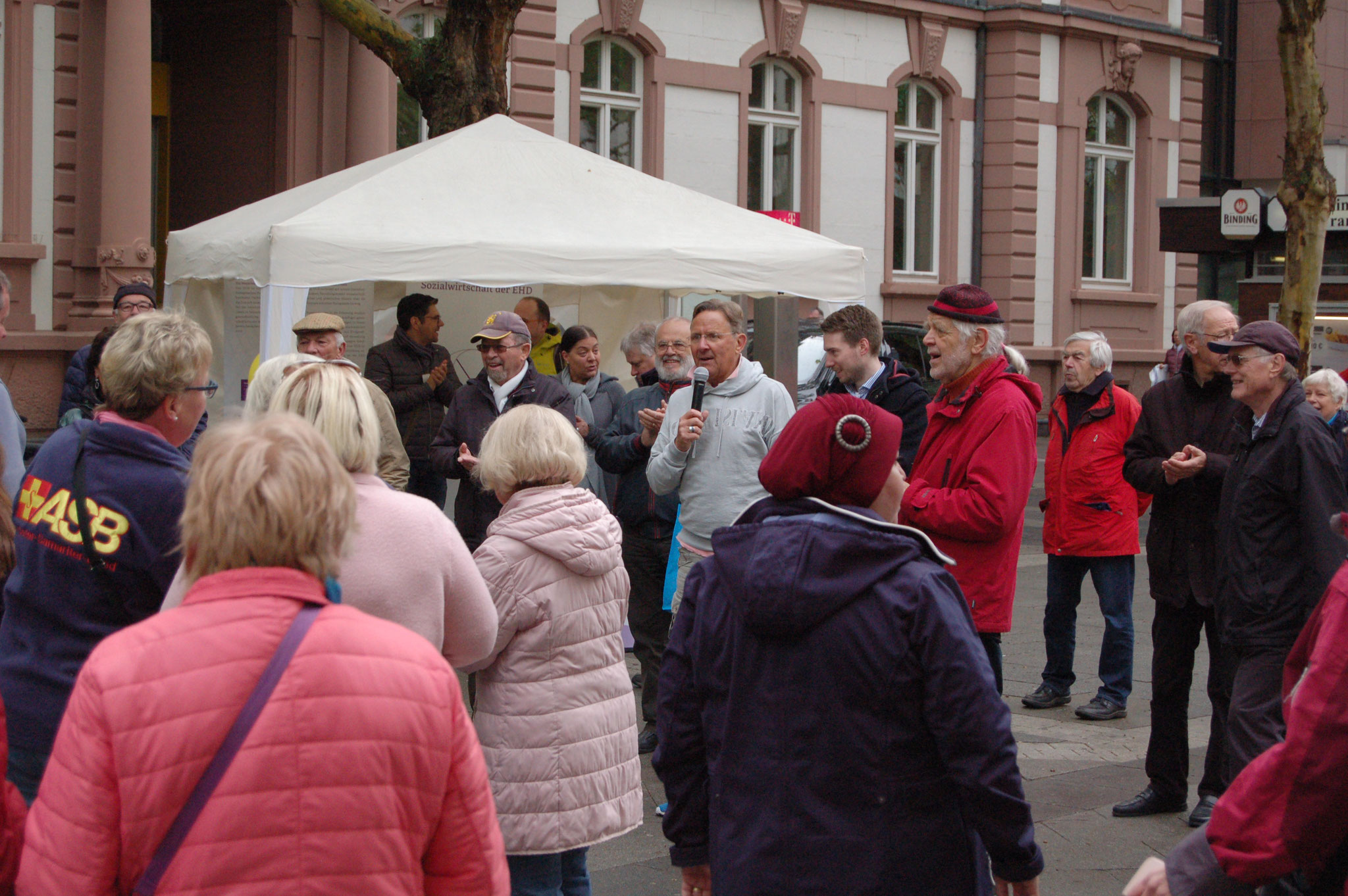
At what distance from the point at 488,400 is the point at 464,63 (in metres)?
3.65

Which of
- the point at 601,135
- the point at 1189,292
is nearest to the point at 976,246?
the point at 1189,292

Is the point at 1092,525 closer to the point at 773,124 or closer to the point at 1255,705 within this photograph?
the point at 1255,705

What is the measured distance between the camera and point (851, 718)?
258 cm

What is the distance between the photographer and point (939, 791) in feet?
8.61

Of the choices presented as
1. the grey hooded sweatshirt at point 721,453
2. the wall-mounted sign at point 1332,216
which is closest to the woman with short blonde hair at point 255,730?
the grey hooded sweatshirt at point 721,453

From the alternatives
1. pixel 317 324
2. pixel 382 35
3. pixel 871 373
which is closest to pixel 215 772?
pixel 871 373

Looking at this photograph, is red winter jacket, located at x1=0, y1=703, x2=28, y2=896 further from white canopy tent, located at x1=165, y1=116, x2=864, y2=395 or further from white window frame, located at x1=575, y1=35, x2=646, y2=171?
white window frame, located at x1=575, y1=35, x2=646, y2=171

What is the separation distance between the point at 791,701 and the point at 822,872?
0.31 meters

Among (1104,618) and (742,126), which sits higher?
(742,126)

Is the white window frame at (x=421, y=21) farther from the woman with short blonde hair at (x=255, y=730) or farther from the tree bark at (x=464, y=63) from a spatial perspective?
the woman with short blonde hair at (x=255, y=730)

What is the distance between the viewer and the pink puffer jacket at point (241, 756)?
1905 mm

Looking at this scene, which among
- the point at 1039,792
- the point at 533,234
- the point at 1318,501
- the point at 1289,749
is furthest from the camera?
the point at 533,234

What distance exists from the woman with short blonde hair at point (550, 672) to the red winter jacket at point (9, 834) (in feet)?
4.60

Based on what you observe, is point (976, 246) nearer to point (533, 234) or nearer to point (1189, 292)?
point (1189, 292)
